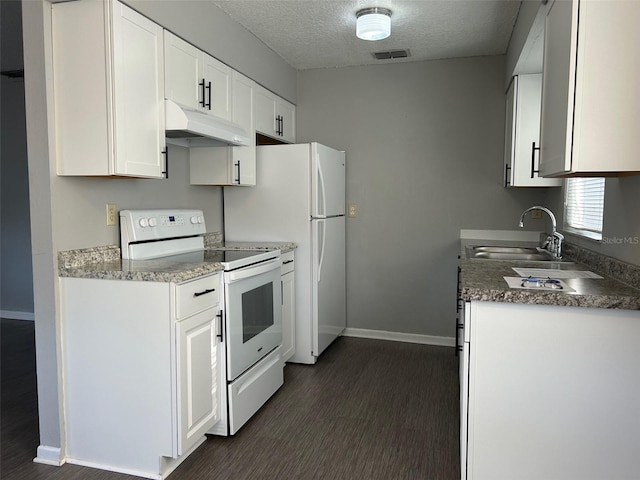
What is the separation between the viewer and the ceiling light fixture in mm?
2947

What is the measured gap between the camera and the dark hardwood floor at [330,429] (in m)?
2.23

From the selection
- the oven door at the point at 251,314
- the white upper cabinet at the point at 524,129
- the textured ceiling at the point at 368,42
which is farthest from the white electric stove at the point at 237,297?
the white upper cabinet at the point at 524,129

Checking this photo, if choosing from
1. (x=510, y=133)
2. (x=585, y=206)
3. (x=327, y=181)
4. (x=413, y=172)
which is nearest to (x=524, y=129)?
(x=510, y=133)

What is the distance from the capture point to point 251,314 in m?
2.74

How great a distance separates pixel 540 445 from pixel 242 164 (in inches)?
96.4

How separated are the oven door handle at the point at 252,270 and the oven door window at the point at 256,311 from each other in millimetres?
99

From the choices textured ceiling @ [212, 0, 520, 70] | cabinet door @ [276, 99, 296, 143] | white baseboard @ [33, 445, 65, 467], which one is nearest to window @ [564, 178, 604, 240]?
textured ceiling @ [212, 0, 520, 70]

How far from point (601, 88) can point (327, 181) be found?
7.72 feet

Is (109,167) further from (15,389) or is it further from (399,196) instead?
(399,196)

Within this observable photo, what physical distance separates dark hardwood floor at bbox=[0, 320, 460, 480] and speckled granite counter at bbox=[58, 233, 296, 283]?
2.98 feet

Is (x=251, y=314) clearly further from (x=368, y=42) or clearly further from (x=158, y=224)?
(x=368, y=42)

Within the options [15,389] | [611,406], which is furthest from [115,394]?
[611,406]

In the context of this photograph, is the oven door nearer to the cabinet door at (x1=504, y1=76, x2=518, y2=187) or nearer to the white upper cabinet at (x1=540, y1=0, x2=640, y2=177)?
the white upper cabinet at (x1=540, y1=0, x2=640, y2=177)

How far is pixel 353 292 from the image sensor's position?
441 centimetres
